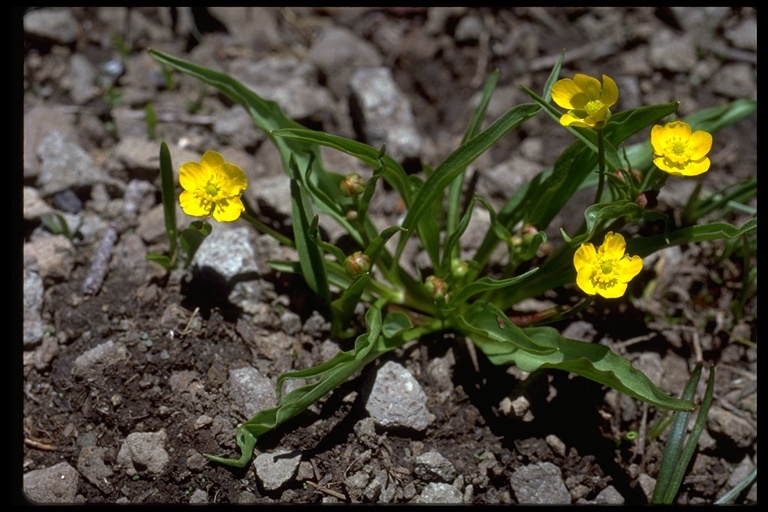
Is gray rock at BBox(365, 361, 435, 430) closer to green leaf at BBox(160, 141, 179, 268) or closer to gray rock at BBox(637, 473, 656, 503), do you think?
gray rock at BBox(637, 473, 656, 503)

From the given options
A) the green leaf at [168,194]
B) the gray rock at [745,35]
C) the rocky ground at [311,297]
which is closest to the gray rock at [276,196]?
the rocky ground at [311,297]

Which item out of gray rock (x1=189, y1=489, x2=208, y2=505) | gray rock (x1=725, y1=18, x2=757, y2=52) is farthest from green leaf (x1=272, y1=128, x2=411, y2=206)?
gray rock (x1=725, y1=18, x2=757, y2=52)

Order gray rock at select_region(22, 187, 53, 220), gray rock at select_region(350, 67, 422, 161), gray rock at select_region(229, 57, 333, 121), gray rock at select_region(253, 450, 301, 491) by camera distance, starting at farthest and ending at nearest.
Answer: gray rock at select_region(229, 57, 333, 121) < gray rock at select_region(350, 67, 422, 161) < gray rock at select_region(22, 187, 53, 220) < gray rock at select_region(253, 450, 301, 491)

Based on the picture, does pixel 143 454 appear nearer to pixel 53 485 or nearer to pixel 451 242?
pixel 53 485

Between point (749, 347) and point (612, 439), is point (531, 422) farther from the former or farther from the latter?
point (749, 347)

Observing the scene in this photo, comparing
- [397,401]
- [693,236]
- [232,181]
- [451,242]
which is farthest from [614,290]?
[232,181]

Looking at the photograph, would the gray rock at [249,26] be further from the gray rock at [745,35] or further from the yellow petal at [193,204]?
the gray rock at [745,35]
